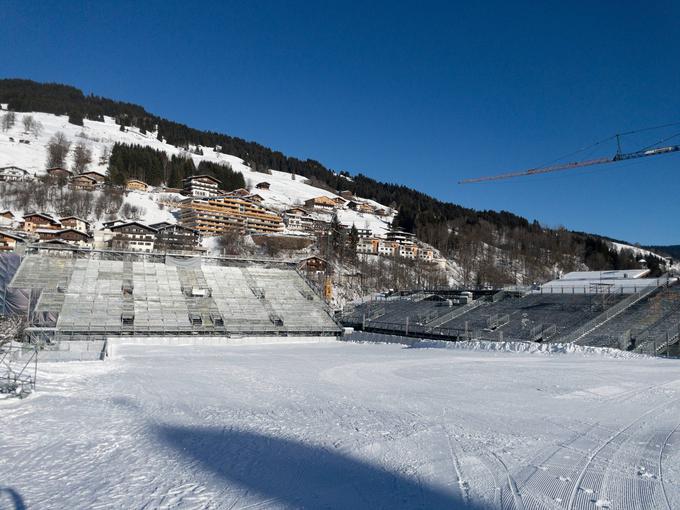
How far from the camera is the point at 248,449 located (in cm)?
821

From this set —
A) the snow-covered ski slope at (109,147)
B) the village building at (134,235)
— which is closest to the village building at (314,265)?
the village building at (134,235)

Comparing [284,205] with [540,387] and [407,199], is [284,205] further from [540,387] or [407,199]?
[540,387]

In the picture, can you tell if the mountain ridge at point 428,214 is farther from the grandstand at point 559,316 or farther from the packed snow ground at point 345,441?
the packed snow ground at point 345,441

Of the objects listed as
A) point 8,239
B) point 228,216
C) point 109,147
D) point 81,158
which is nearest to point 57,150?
point 81,158

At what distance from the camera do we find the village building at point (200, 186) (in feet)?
355

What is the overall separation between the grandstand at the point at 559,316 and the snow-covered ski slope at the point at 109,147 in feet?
198

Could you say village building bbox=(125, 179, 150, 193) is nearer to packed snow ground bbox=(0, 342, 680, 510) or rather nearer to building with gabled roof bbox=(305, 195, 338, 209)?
building with gabled roof bbox=(305, 195, 338, 209)

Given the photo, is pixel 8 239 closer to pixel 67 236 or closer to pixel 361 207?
pixel 67 236

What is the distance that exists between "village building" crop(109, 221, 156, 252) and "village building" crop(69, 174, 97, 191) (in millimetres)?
24499

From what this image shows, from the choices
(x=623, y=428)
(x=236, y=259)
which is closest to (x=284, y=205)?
(x=236, y=259)

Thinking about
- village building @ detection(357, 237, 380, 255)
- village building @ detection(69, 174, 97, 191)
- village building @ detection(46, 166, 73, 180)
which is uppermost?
village building @ detection(46, 166, 73, 180)

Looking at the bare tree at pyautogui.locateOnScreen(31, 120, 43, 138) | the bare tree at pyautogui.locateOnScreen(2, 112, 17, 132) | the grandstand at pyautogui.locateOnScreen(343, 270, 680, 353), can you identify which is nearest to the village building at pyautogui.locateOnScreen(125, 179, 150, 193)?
the bare tree at pyautogui.locateOnScreen(31, 120, 43, 138)

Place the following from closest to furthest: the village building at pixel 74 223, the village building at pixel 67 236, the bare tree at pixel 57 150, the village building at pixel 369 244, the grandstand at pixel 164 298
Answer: the grandstand at pixel 164 298 < the village building at pixel 67 236 < the village building at pixel 74 223 < the village building at pixel 369 244 < the bare tree at pixel 57 150

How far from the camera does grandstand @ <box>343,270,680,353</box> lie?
27.2 metres
